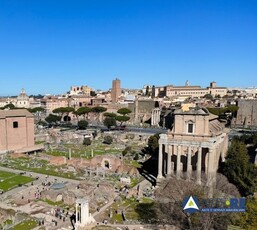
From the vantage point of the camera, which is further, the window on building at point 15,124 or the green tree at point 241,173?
the window on building at point 15,124

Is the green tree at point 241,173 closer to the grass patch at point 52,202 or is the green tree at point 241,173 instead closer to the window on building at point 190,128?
the window on building at point 190,128

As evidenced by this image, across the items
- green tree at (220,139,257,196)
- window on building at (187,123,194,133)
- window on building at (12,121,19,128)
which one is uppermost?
window on building at (187,123,194,133)

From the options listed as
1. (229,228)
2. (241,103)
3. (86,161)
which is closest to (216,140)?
(229,228)

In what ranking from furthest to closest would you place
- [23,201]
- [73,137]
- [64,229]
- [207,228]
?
[73,137] < [23,201] < [64,229] < [207,228]

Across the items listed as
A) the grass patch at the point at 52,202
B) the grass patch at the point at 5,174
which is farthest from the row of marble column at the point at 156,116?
the grass patch at the point at 52,202

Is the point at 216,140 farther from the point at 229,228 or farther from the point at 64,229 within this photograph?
the point at 64,229

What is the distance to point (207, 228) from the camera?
22.2 metres

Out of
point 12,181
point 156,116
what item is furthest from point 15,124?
point 156,116

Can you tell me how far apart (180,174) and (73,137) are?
40.6 metres

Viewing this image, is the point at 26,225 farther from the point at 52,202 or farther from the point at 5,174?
the point at 5,174

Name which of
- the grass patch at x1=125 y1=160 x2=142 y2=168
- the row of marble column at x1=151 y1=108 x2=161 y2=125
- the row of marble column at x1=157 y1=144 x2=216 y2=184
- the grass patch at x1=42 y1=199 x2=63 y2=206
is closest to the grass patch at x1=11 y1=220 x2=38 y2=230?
the grass patch at x1=42 y1=199 x2=63 y2=206

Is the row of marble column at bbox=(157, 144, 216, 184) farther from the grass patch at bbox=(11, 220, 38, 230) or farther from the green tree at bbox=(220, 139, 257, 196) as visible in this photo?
the grass patch at bbox=(11, 220, 38, 230)

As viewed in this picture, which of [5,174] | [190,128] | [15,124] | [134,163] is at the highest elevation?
[190,128]

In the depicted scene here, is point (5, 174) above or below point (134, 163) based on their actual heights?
below
